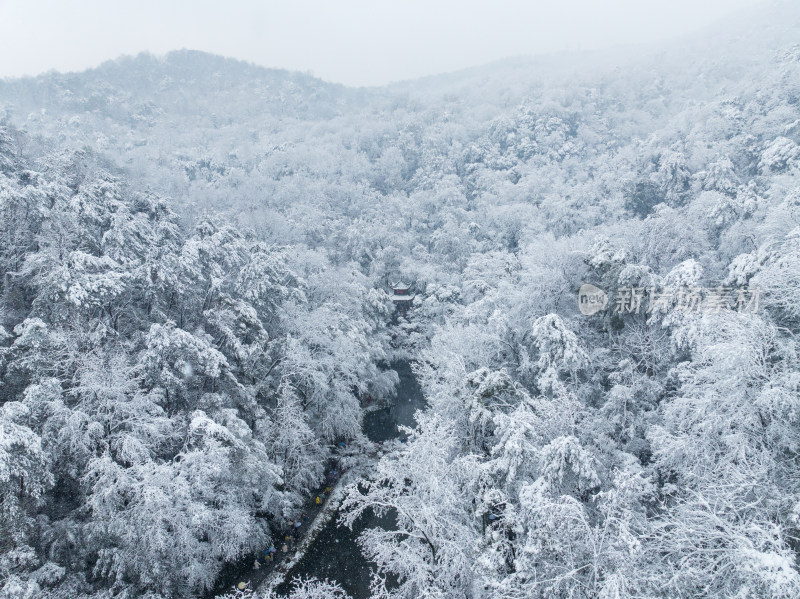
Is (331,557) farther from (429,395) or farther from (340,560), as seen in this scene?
(429,395)

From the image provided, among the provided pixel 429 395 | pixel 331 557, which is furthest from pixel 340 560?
pixel 429 395

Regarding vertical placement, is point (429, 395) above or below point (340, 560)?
above

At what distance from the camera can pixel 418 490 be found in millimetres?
10992

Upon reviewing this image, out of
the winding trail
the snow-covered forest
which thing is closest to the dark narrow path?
the winding trail

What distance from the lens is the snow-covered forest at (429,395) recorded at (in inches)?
344

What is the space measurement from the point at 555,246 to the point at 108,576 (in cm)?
2173

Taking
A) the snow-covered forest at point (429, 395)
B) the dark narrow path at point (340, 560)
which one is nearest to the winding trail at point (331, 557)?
the dark narrow path at point (340, 560)

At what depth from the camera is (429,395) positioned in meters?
20.3

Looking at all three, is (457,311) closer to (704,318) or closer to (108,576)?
(704,318)

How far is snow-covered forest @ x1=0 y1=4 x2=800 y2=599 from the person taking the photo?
875cm

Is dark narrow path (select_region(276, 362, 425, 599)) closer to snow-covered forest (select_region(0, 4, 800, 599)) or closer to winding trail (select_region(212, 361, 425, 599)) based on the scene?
winding trail (select_region(212, 361, 425, 599))

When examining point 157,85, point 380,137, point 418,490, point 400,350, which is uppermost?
point 157,85

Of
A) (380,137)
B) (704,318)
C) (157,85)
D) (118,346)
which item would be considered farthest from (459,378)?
(157,85)

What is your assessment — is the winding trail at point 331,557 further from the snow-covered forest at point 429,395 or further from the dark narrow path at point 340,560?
the snow-covered forest at point 429,395
